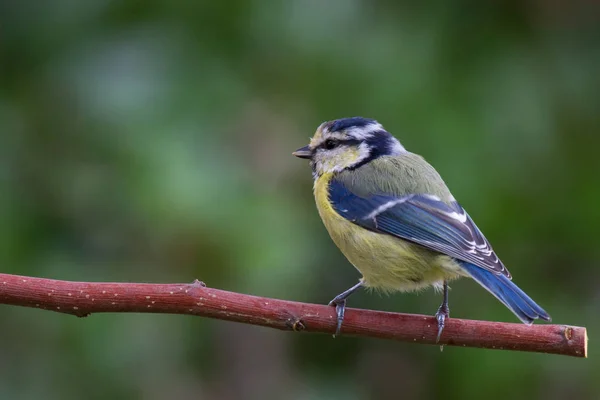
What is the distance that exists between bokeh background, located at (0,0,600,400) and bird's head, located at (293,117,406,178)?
0.70 feet

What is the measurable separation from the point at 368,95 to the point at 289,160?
44 cm

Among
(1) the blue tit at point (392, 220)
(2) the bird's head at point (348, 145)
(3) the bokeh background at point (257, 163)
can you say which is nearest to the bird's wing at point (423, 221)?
(1) the blue tit at point (392, 220)

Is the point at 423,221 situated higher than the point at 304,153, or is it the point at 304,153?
the point at 304,153

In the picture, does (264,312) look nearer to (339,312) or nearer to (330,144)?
(339,312)

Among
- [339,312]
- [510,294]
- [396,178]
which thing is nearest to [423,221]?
[396,178]

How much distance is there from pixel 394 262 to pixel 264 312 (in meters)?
0.63

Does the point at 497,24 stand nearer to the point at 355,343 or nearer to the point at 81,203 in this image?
the point at 355,343

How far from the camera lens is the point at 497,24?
359 centimetres

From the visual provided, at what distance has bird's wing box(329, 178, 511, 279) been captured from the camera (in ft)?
8.71

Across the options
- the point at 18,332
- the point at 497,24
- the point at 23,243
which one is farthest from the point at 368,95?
the point at 18,332

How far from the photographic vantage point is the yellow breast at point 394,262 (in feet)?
8.95

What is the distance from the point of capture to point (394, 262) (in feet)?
8.96

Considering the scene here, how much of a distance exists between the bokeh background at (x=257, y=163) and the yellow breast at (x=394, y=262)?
395mm

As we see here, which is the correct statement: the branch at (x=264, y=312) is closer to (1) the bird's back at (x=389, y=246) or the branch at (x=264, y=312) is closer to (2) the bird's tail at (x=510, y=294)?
(2) the bird's tail at (x=510, y=294)
